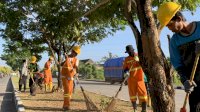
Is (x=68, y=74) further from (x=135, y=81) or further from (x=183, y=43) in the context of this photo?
(x=183, y=43)

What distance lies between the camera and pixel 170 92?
299 inches

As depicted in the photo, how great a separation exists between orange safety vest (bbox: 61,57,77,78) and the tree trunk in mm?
4695

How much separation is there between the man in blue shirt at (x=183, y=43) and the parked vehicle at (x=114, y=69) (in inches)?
1187

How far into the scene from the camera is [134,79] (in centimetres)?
1090

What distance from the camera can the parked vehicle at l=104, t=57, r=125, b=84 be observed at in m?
36.1

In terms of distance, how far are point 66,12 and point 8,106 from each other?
451 cm

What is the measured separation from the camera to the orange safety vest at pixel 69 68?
39.5 ft

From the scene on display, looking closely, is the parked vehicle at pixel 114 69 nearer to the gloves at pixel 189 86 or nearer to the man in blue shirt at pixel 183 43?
the man in blue shirt at pixel 183 43

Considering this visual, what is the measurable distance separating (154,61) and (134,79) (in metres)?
3.47

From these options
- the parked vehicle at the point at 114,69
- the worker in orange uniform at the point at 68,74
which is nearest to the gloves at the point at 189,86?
the worker in orange uniform at the point at 68,74

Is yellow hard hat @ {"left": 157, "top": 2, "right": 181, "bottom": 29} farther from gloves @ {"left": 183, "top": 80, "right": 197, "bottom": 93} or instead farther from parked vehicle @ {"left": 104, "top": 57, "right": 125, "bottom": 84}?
parked vehicle @ {"left": 104, "top": 57, "right": 125, "bottom": 84}

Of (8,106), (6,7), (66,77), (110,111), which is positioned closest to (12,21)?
(6,7)

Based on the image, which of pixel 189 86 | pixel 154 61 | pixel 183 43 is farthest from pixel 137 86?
pixel 189 86

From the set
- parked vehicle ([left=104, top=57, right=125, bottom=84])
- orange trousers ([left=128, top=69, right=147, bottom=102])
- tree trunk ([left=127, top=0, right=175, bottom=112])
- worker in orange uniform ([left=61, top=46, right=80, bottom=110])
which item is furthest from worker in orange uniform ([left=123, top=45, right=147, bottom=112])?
parked vehicle ([left=104, top=57, right=125, bottom=84])
